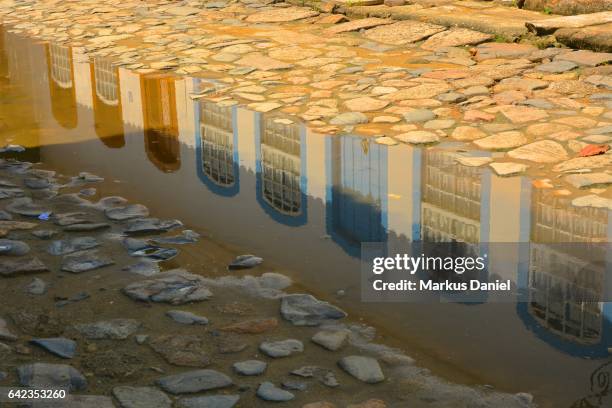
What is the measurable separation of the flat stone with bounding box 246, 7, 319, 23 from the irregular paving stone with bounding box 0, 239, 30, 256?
7.47 metres

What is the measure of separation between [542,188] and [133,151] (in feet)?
9.69

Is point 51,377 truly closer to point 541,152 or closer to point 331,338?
point 331,338

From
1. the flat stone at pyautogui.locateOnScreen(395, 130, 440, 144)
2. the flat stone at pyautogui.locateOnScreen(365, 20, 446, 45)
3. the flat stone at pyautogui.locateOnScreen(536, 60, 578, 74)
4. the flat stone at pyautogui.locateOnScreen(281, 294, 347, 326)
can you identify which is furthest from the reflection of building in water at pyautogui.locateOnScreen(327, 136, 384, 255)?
the flat stone at pyautogui.locateOnScreen(365, 20, 446, 45)

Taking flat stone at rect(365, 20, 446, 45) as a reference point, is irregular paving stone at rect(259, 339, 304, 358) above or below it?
below

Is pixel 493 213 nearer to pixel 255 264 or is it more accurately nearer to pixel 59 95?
pixel 255 264

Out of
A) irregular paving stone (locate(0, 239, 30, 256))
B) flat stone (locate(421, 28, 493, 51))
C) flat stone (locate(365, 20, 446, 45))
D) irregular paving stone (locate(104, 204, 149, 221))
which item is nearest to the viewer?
irregular paving stone (locate(0, 239, 30, 256))

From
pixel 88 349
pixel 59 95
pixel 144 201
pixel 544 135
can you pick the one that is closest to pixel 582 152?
pixel 544 135

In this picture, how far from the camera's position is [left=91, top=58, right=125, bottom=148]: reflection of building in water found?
716 cm

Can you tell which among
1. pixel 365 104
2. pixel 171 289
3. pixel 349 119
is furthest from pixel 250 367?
pixel 365 104

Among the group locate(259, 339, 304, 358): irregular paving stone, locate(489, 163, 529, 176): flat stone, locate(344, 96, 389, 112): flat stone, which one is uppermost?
locate(344, 96, 389, 112): flat stone

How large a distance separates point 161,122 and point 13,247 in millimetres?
2777

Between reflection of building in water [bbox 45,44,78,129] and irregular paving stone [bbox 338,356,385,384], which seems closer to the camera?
irregular paving stone [bbox 338,356,385,384]

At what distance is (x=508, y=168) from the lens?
563 centimetres

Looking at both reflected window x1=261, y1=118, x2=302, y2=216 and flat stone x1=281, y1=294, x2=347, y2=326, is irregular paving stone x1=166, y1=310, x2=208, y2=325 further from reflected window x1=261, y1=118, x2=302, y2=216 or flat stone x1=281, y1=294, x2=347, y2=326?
reflected window x1=261, y1=118, x2=302, y2=216
